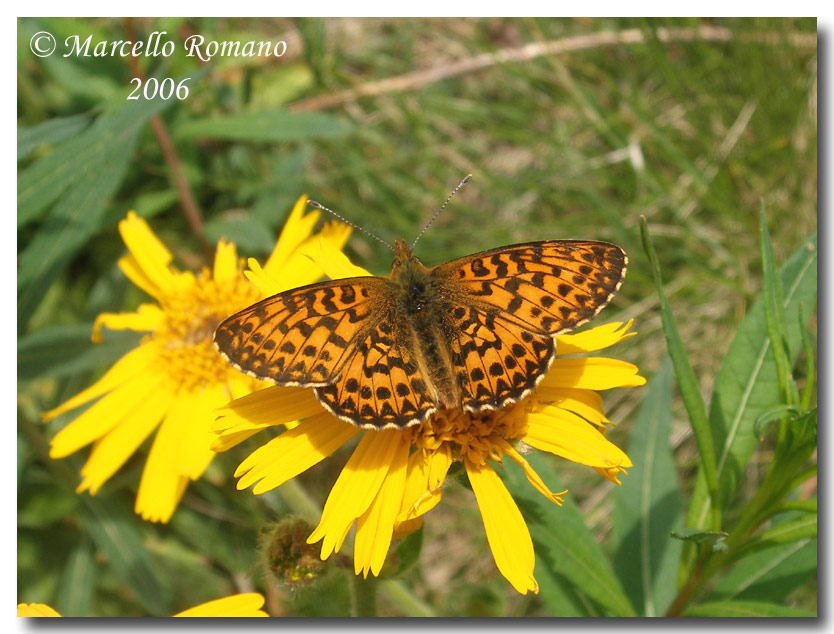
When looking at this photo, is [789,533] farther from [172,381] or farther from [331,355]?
[172,381]

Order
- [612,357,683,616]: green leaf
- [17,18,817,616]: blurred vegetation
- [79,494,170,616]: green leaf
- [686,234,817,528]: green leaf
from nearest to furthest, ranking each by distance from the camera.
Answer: [686,234,817,528]: green leaf → [612,357,683,616]: green leaf → [79,494,170,616]: green leaf → [17,18,817,616]: blurred vegetation

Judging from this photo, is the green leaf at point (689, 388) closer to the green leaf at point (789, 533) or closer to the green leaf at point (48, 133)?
the green leaf at point (789, 533)

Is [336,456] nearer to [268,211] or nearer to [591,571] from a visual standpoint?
[268,211]

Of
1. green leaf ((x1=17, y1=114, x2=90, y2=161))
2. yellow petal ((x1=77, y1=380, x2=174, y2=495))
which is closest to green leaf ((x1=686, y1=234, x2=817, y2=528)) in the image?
yellow petal ((x1=77, y1=380, x2=174, y2=495))

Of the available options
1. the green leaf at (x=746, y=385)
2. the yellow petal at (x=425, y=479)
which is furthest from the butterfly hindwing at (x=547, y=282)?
the green leaf at (x=746, y=385)

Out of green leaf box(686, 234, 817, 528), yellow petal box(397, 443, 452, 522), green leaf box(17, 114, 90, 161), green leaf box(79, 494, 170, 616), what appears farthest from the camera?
green leaf box(79, 494, 170, 616)

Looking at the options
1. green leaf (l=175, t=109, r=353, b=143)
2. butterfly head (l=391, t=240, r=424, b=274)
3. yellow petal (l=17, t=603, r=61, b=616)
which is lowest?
yellow petal (l=17, t=603, r=61, b=616)

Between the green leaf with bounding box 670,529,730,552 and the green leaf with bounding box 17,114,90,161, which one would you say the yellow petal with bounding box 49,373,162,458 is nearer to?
the green leaf with bounding box 17,114,90,161
